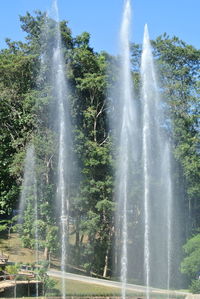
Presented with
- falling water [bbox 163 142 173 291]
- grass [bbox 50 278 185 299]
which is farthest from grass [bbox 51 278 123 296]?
falling water [bbox 163 142 173 291]

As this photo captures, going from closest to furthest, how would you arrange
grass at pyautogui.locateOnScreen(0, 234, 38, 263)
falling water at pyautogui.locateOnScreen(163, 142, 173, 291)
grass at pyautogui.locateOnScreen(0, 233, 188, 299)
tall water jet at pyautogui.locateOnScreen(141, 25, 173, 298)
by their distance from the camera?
grass at pyautogui.locateOnScreen(0, 233, 188, 299) < tall water jet at pyautogui.locateOnScreen(141, 25, 173, 298) < falling water at pyautogui.locateOnScreen(163, 142, 173, 291) < grass at pyautogui.locateOnScreen(0, 234, 38, 263)

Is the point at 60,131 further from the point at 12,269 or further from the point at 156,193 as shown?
the point at 12,269

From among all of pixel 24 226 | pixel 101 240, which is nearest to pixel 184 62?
pixel 101 240

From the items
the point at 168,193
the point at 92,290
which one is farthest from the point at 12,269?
the point at 168,193

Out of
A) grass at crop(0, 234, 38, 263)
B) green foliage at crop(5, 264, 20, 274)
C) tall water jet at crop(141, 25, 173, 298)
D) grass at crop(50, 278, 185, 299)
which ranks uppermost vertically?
tall water jet at crop(141, 25, 173, 298)

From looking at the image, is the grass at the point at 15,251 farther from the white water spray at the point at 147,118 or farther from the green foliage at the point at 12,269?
the green foliage at the point at 12,269

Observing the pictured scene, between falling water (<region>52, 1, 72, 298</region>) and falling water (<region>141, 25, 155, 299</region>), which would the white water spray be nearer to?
falling water (<region>141, 25, 155, 299</region>)

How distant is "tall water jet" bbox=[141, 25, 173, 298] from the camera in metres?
29.3

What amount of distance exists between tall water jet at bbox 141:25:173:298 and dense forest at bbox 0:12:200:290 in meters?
1.12

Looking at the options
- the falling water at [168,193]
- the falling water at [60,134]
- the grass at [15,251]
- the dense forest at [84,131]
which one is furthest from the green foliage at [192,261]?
the grass at [15,251]

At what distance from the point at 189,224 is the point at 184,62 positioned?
1223 cm

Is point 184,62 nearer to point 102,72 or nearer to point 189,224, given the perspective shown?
point 102,72

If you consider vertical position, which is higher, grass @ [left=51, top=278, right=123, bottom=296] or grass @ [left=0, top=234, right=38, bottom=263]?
grass @ [left=0, top=234, right=38, bottom=263]

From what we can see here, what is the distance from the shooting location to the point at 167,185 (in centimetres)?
3153
